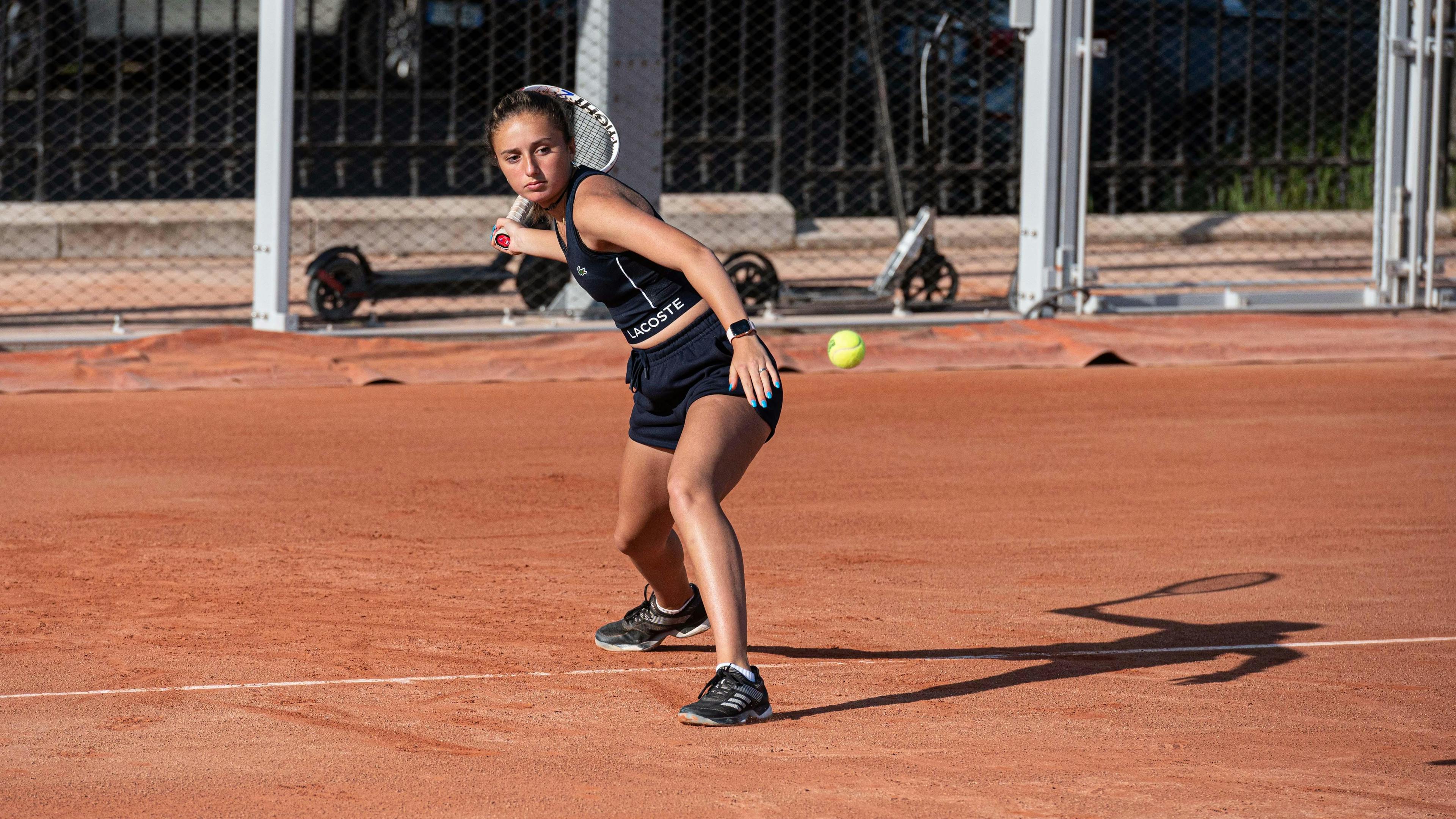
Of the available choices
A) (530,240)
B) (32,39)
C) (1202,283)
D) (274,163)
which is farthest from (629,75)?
(530,240)

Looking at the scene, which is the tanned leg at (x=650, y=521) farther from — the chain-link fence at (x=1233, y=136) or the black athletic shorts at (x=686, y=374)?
the chain-link fence at (x=1233, y=136)

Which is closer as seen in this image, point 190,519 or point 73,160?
point 190,519

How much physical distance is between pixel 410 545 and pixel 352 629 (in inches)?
47.5

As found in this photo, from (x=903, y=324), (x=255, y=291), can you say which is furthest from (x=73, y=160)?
(x=903, y=324)

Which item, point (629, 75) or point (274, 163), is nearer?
point (274, 163)

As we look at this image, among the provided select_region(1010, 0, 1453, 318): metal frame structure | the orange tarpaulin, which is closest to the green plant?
select_region(1010, 0, 1453, 318): metal frame structure

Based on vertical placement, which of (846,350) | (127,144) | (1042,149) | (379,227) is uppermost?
(127,144)

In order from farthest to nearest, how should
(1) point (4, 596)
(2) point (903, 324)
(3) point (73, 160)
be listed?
(3) point (73, 160) < (2) point (903, 324) < (1) point (4, 596)

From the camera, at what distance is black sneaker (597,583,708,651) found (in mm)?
5035

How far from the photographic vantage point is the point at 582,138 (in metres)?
4.62

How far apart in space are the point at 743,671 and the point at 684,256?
3.38ft

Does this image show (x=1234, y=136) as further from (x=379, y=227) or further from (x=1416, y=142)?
(x=379, y=227)

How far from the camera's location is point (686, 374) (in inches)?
175

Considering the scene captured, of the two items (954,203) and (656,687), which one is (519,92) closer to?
(656,687)
